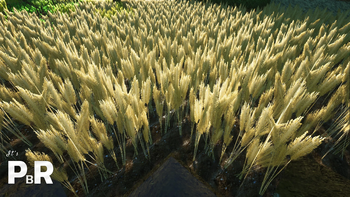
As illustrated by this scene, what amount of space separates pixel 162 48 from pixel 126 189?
1.32 meters

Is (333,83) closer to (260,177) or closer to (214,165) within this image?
(260,177)

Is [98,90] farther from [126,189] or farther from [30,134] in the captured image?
[30,134]

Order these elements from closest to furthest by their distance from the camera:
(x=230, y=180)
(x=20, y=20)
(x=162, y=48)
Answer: (x=230, y=180), (x=162, y=48), (x=20, y=20)

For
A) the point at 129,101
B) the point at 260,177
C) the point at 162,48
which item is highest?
the point at 162,48

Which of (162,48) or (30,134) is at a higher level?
(162,48)

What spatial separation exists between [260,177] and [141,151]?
858 mm

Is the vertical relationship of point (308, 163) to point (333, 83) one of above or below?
below

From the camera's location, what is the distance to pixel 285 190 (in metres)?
1.00

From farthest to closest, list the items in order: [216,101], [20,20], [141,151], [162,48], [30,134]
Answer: [20,20] < [162,48] < [30,134] < [141,151] < [216,101]

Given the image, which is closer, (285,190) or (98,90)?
(285,190)

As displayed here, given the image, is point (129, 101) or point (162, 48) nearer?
point (129, 101)

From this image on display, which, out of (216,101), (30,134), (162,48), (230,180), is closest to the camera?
(216,101)

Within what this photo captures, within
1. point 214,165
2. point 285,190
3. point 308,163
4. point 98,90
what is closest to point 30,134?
point 98,90

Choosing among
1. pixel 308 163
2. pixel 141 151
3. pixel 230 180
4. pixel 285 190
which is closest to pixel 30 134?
pixel 141 151
